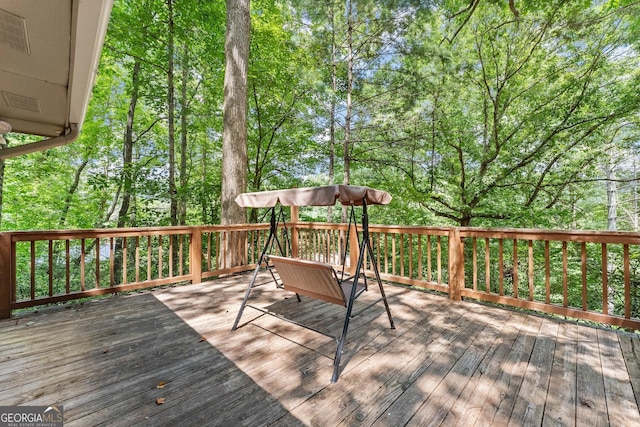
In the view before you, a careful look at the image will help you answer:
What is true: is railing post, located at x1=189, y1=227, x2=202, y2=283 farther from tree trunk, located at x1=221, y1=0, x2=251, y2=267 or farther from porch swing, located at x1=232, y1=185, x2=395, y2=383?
porch swing, located at x1=232, y1=185, x2=395, y2=383

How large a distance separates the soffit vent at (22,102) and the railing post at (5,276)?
1927mm

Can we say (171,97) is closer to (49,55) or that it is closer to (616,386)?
(49,55)

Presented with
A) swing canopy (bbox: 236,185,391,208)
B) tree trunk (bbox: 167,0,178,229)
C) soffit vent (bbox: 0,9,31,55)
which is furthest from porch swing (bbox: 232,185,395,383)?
tree trunk (bbox: 167,0,178,229)

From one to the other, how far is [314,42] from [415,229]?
589cm

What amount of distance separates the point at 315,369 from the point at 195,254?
9.98ft

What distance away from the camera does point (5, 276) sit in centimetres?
284

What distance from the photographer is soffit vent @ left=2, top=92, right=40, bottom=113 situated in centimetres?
160

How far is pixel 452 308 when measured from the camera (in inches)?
131

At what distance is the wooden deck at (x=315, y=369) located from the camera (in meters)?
1.58

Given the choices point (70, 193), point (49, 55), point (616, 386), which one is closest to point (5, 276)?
point (49, 55)

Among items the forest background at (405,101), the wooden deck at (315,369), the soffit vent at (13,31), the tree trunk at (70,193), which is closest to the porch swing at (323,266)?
the wooden deck at (315,369)

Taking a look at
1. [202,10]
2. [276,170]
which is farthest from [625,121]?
[202,10]

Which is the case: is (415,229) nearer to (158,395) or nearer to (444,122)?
(158,395)

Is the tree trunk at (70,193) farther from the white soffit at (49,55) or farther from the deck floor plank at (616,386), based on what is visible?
the deck floor plank at (616,386)
